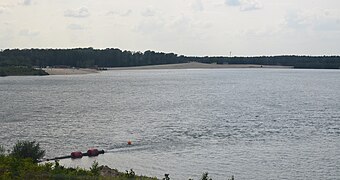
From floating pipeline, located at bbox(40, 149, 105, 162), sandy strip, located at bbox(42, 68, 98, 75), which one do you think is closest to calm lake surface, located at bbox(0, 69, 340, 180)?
floating pipeline, located at bbox(40, 149, 105, 162)

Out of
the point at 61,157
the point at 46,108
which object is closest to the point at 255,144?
the point at 61,157

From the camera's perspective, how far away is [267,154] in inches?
1216

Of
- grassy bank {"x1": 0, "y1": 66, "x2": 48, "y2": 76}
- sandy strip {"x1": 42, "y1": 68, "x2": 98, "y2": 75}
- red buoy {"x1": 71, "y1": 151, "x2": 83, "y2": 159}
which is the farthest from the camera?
sandy strip {"x1": 42, "y1": 68, "x2": 98, "y2": 75}

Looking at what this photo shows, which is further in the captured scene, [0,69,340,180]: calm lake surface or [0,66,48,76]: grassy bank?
[0,66,48,76]: grassy bank

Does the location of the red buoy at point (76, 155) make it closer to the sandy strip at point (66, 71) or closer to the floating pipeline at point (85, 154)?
the floating pipeline at point (85, 154)

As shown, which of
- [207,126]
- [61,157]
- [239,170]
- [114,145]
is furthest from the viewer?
[207,126]

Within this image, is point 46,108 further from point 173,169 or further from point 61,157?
point 173,169

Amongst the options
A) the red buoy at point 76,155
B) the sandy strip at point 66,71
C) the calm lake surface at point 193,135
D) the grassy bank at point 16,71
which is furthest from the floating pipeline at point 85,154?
the sandy strip at point 66,71

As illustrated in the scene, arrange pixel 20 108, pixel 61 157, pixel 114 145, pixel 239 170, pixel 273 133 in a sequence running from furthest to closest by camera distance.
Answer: pixel 20 108 → pixel 273 133 → pixel 114 145 → pixel 61 157 → pixel 239 170

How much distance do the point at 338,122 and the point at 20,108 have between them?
108ft

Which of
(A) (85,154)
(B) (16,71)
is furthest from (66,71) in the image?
(A) (85,154)

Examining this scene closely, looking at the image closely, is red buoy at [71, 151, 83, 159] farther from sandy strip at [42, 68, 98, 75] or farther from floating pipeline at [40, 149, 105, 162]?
sandy strip at [42, 68, 98, 75]

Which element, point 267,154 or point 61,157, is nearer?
point 61,157

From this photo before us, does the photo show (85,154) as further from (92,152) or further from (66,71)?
(66,71)
